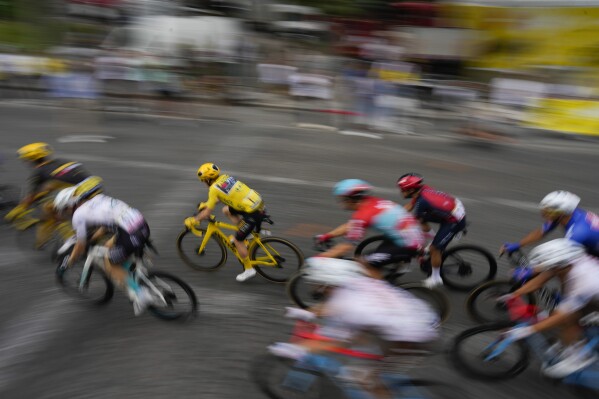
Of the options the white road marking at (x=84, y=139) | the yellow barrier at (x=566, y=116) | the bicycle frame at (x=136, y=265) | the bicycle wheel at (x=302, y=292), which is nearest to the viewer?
the bicycle frame at (x=136, y=265)

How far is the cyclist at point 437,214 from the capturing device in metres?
6.12

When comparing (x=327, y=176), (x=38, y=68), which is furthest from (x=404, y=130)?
(x=38, y=68)

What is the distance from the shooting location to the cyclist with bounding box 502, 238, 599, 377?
165 inches

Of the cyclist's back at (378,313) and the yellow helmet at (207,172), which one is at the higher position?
the yellow helmet at (207,172)

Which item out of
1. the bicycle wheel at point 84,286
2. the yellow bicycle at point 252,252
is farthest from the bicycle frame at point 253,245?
the bicycle wheel at point 84,286

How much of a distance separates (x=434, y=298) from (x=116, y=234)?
3577 millimetres

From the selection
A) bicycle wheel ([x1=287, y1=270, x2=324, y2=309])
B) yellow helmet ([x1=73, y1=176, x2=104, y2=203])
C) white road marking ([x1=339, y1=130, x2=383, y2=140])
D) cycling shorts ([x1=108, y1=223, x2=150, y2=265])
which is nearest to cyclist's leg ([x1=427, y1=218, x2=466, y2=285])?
bicycle wheel ([x1=287, y1=270, x2=324, y2=309])

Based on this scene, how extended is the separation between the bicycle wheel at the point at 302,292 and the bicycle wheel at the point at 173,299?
1119mm

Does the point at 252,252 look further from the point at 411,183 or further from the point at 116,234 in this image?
the point at 411,183

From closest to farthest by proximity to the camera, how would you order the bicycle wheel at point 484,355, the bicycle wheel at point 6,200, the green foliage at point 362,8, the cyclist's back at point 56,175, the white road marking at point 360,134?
the bicycle wheel at point 484,355 → the cyclist's back at point 56,175 → the bicycle wheel at point 6,200 → the white road marking at point 360,134 → the green foliage at point 362,8

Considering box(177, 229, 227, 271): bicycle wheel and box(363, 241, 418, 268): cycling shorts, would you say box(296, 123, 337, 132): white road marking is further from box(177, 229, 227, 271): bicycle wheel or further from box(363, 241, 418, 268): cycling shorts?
box(363, 241, 418, 268): cycling shorts

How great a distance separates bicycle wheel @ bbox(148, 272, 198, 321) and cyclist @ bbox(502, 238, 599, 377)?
3339 mm

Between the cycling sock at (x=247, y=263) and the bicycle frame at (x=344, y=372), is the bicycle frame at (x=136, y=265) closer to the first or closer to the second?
the cycling sock at (x=247, y=263)

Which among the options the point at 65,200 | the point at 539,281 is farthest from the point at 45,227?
the point at 539,281
